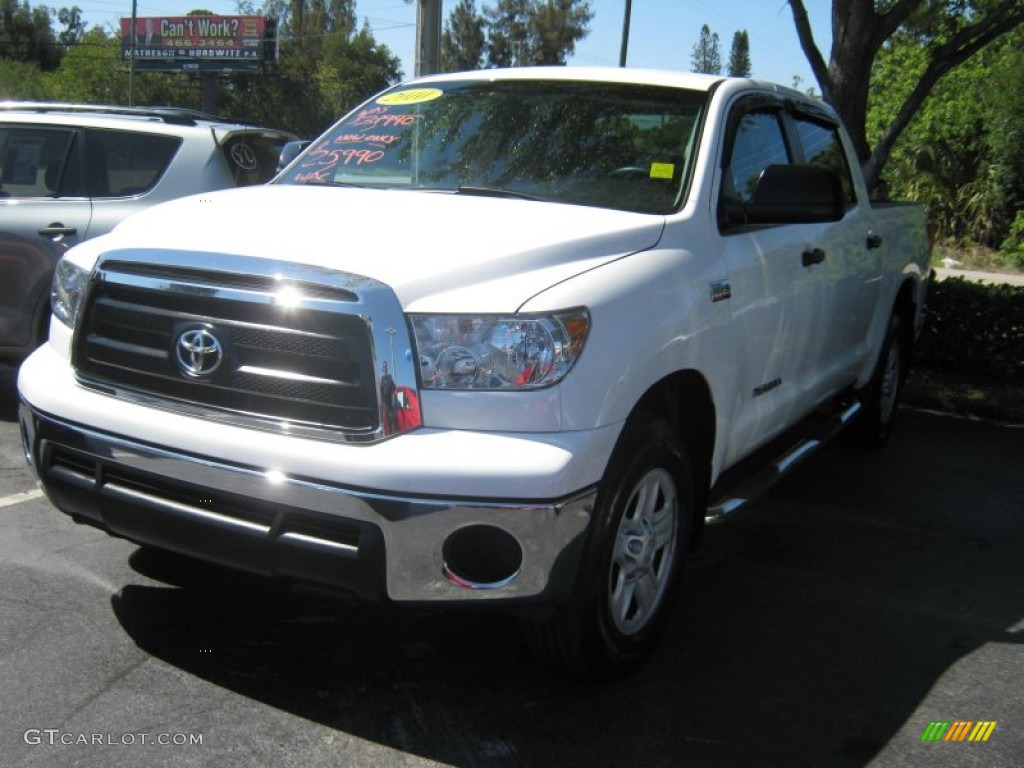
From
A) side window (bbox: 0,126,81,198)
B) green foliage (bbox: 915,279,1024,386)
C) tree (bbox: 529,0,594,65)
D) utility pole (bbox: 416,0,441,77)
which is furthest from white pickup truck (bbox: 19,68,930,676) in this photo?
tree (bbox: 529,0,594,65)

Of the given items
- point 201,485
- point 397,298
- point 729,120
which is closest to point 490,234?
point 397,298

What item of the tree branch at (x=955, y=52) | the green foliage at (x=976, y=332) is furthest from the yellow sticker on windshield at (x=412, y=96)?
the green foliage at (x=976, y=332)

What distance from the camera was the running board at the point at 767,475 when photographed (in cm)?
408

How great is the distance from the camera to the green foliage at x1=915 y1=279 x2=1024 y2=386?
8.92 metres

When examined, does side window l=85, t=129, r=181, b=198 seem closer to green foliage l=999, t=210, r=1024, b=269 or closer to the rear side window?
the rear side window

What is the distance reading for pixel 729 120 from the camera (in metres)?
4.32

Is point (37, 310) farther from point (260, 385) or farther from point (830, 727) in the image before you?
point (830, 727)

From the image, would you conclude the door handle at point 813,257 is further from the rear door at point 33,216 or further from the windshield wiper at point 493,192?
the rear door at point 33,216

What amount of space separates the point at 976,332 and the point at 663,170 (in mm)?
5972

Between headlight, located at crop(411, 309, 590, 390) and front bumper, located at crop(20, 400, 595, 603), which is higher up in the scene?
headlight, located at crop(411, 309, 590, 390)

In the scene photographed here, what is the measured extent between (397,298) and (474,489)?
0.55 metres

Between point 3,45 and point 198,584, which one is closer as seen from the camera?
point 198,584

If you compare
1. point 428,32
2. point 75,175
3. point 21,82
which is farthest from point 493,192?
point 21,82

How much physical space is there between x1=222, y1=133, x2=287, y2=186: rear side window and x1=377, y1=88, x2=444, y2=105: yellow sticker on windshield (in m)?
2.19
